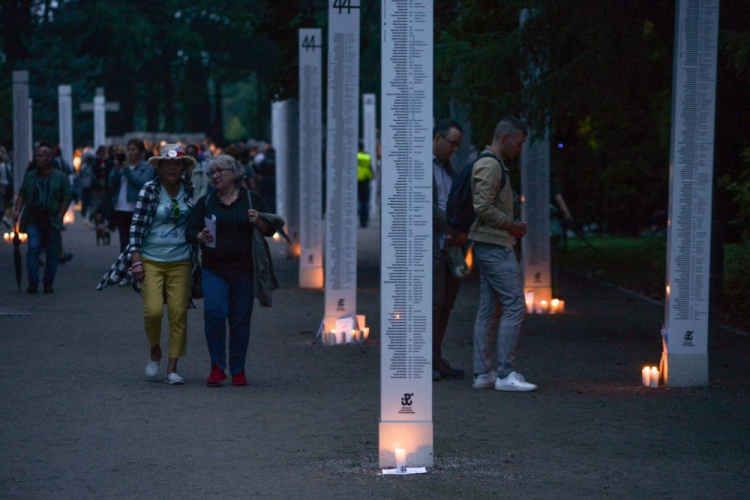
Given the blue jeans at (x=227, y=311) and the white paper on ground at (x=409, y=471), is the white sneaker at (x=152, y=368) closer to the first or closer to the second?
the blue jeans at (x=227, y=311)

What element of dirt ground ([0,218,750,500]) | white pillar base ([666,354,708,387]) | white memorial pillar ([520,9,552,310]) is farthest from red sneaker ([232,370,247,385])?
white memorial pillar ([520,9,552,310])

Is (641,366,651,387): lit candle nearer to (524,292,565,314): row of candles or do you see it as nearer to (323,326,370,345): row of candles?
(323,326,370,345): row of candles

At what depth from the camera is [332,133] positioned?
14.9 metres

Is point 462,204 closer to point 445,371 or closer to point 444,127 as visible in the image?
point 444,127

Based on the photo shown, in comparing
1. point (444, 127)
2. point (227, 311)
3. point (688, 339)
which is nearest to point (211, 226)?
point (227, 311)

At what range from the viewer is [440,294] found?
→ 11.8 meters

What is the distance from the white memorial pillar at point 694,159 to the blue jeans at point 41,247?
1039 centimetres

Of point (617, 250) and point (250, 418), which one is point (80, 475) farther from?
point (617, 250)

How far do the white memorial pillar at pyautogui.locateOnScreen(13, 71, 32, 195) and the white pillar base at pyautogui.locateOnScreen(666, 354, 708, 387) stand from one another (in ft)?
64.0

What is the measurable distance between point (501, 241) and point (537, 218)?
6.79 meters

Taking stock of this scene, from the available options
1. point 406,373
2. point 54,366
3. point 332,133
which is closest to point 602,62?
point 332,133

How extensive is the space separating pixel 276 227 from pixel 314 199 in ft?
29.9

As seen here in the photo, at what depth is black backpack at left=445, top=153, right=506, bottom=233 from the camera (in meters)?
11.1

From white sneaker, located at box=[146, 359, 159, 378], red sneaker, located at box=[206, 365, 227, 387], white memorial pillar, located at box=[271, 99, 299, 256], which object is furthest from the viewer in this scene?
white memorial pillar, located at box=[271, 99, 299, 256]
